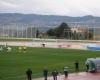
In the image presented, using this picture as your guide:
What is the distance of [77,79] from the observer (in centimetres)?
Result: 2498

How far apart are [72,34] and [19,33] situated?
2440 cm

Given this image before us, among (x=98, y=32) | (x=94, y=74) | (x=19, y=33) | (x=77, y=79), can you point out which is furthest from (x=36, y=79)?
(x=19, y=33)

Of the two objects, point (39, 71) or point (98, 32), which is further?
point (98, 32)

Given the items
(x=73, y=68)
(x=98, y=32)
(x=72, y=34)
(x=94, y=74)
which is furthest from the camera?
(x=72, y=34)

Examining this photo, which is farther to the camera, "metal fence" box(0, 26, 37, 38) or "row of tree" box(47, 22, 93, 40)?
"row of tree" box(47, 22, 93, 40)

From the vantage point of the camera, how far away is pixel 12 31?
125750mm

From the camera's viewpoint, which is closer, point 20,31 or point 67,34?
point 20,31

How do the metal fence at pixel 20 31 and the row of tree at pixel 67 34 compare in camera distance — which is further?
the row of tree at pixel 67 34

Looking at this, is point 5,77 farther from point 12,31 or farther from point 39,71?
point 12,31

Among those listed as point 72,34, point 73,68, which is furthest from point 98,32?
point 73,68

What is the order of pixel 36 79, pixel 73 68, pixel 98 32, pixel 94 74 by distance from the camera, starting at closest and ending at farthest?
1. pixel 36 79
2. pixel 94 74
3. pixel 73 68
4. pixel 98 32

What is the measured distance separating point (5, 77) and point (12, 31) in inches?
3971

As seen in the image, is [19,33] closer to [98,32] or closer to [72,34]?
[72,34]

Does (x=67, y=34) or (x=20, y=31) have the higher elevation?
(x=20, y=31)
